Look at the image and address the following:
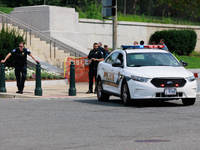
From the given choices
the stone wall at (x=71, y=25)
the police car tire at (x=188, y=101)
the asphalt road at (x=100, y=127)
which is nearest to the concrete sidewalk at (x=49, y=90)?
the asphalt road at (x=100, y=127)

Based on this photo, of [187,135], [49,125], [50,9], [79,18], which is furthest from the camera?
[79,18]

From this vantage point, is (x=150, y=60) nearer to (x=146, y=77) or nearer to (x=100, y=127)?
(x=146, y=77)

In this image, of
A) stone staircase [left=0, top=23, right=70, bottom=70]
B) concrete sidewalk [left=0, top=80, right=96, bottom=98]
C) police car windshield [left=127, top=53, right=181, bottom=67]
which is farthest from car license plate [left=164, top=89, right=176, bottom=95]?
stone staircase [left=0, top=23, right=70, bottom=70]

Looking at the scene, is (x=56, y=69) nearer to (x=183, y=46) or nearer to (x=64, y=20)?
(x=64, y=20)

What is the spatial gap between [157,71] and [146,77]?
43cm

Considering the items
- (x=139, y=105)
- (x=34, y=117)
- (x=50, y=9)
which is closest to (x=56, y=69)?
(x=50, y=9)

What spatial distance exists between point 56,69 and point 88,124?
47.9 feet

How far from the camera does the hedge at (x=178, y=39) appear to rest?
1291 inches

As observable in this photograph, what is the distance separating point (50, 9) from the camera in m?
27.7

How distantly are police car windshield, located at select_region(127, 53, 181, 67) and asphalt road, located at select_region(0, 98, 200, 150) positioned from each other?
1230mm

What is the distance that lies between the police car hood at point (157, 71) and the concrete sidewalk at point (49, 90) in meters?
4.50

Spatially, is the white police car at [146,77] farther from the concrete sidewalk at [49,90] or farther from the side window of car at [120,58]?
the concrete sidewalk at [49,90]

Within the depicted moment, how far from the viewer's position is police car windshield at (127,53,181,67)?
1191 cm

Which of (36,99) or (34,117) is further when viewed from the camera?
(36,99)
